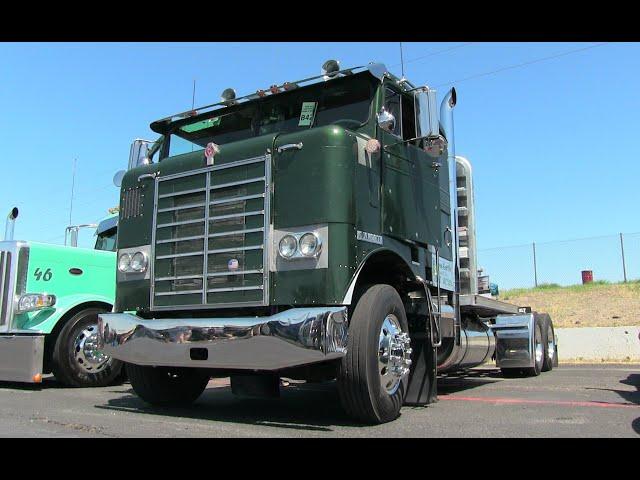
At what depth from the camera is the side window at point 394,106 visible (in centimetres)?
590

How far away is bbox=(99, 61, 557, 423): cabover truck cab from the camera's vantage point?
475 cm

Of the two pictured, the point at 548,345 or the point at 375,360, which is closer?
the point at 375,360

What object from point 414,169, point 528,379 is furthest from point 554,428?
point 528,379

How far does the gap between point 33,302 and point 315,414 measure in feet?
14.9

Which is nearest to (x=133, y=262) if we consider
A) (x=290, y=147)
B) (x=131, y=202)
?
(x=131, y=202)

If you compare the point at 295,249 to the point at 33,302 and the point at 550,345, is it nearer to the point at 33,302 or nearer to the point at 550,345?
the point at 33,302

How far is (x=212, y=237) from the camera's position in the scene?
17.4ft

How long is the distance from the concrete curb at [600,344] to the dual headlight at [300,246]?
37.3 feet

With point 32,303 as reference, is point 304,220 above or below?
above

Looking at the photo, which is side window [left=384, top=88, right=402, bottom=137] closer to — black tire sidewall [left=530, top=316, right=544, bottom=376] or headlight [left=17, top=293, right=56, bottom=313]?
headlight [left=17, top=293, right=56, bottom=313]

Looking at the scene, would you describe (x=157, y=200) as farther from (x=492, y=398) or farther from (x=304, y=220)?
(x=492, y=398)
